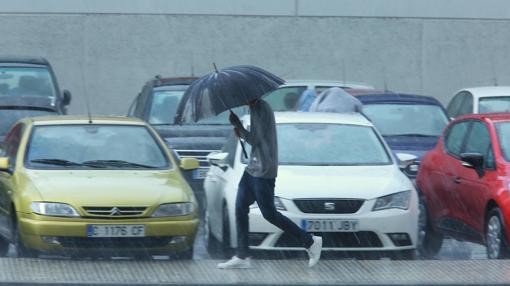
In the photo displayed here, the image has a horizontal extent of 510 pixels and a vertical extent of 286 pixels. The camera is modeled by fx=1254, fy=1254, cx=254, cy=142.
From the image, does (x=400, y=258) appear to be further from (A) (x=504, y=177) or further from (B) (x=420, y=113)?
(B) (x=420, y=113)

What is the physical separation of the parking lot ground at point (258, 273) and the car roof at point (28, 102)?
7.83 m

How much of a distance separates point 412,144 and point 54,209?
6.09 metres

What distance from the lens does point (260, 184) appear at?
381 inches

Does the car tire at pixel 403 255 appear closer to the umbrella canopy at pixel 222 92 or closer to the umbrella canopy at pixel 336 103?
the umbrella canopy at pixel 222 92

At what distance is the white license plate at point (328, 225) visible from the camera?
34.8ft

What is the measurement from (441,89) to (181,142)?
1165 cm

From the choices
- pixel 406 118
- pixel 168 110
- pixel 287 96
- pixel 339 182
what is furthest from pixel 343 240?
pixel 287 96

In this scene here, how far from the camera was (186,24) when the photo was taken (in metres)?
25.8

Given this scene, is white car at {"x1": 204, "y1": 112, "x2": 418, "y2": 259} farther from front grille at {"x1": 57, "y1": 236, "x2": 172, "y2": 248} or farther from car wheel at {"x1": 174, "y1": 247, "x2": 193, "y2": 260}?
front grille at {"x1": 57, "y1": 236, "x2": 172, "y2": 248}

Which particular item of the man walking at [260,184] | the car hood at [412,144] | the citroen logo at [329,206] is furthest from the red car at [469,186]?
the man walking at [260,184]

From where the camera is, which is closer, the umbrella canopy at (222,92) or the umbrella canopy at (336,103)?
the umbrella canopy at (222,92)

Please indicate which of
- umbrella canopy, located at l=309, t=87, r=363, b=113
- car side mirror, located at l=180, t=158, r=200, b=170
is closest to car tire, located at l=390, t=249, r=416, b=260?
car side mirror, located at l=180, t=158, r=200, b=170

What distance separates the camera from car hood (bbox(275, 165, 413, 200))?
10.8m

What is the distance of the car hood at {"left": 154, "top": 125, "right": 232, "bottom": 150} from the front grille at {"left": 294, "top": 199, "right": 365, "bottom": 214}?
4.97m
